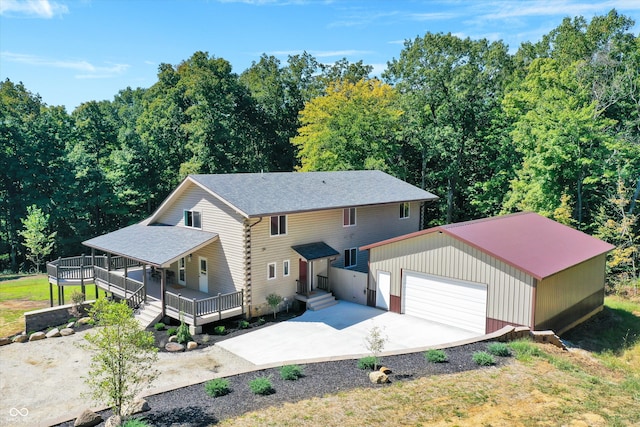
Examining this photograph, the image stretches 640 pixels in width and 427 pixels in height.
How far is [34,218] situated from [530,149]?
35706 millimetres

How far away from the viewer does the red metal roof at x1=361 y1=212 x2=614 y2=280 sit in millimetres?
15898

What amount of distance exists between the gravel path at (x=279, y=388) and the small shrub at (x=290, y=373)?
0.14 m

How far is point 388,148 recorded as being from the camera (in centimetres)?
3803

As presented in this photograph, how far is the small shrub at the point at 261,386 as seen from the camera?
11.0 m

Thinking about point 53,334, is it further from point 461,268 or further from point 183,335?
point 461,268

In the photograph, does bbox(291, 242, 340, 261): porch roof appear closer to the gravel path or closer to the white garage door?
the white garage door

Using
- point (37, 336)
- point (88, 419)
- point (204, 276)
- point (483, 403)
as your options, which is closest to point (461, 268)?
point (483, 403)

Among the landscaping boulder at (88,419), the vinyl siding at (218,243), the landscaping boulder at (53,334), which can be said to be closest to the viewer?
the landscaping boulder at (88,419)

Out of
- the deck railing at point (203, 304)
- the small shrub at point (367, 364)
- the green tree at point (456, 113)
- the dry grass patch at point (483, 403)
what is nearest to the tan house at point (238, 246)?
the deck railing at point (203, 304)

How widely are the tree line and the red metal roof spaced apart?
640cm

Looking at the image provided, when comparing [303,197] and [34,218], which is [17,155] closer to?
[34,218]

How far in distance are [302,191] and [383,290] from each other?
6589mm

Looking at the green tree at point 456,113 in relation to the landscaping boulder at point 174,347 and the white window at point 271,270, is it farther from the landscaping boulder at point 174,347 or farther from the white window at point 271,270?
the landscaping boulder at point 174,347

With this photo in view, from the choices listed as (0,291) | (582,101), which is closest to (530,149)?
(582,101)
